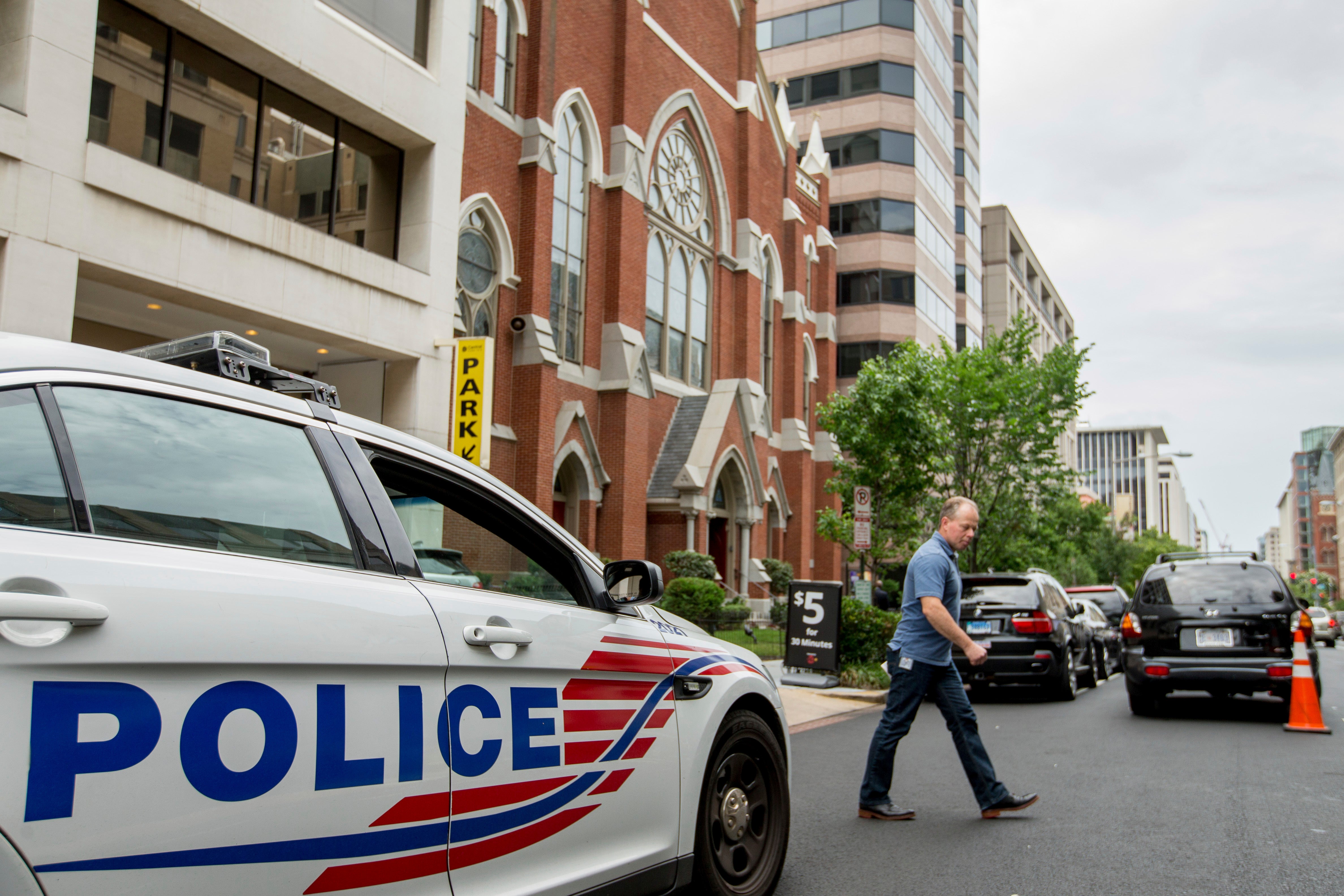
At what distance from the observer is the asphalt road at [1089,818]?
5031 mm

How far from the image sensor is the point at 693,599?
71.9 feet

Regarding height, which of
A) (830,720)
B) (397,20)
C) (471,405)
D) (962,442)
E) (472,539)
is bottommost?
(830,720)

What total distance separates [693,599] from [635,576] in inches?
722

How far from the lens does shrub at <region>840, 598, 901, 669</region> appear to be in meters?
14.4

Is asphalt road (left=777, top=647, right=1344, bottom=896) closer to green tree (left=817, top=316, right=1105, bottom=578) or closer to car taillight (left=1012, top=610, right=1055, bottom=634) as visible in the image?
car taillight (left=1012, top=610, right=1055, bottom=634)

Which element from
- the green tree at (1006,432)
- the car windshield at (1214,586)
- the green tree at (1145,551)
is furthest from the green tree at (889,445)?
the green tree at (1145,551)

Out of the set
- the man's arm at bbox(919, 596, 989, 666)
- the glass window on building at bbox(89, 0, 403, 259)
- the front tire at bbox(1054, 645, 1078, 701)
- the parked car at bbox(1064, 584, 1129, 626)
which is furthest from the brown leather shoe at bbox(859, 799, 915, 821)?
the parked car at bbox(1064, 584, 1129, 626)

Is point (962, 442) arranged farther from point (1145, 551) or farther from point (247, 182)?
point (1145, 551)

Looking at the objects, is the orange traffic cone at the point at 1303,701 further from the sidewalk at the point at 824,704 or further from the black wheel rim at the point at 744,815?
the black wheel rim at the point at 744,815

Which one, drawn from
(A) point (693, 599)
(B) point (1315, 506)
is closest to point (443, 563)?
(A) point (693, 599)

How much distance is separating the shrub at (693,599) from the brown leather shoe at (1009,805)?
14.9 metres

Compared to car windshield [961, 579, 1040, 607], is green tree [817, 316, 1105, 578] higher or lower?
higher

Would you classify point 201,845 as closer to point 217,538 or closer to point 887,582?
point 217,538

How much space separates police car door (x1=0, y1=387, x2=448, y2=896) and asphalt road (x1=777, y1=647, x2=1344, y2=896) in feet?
9.23
